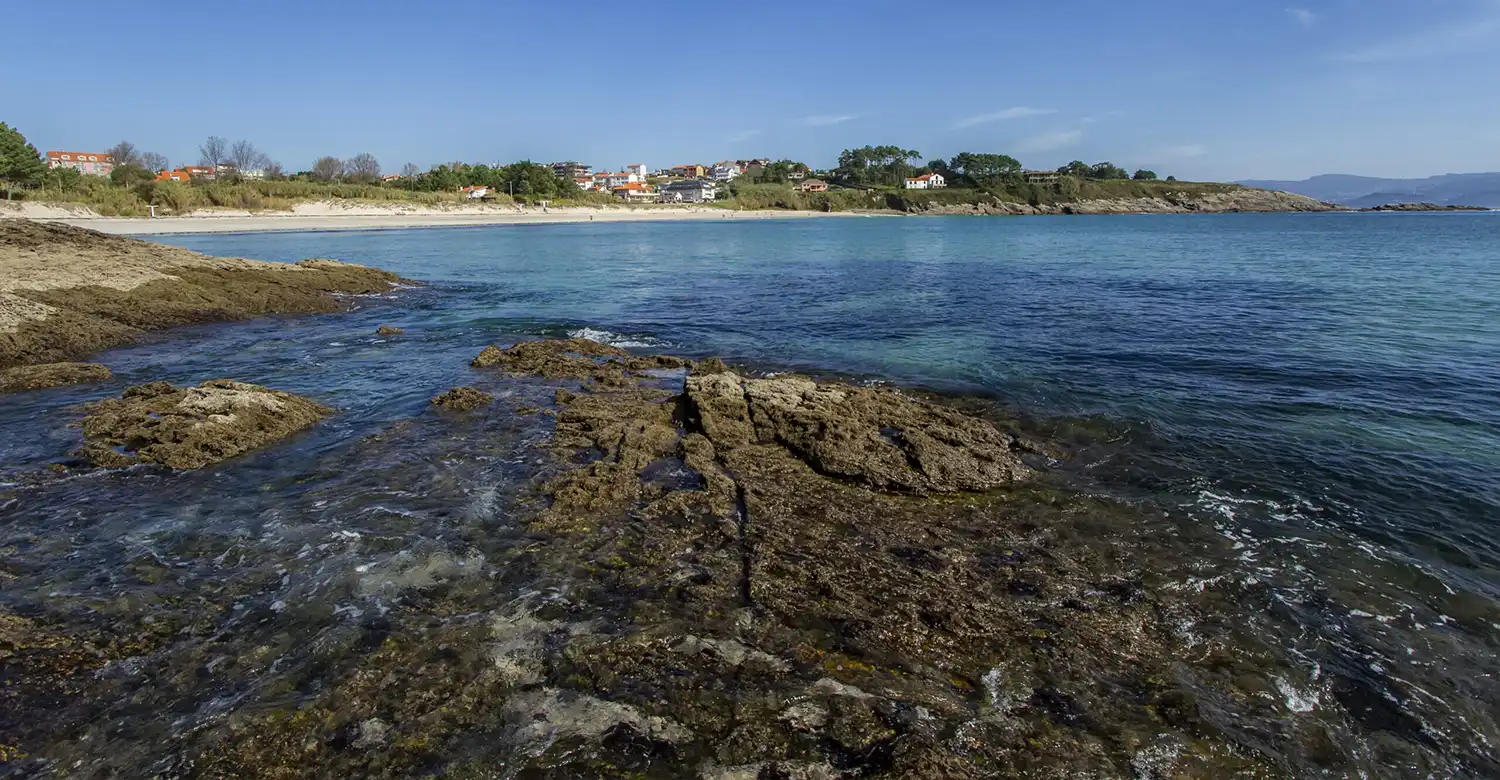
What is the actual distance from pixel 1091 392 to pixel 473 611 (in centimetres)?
1166

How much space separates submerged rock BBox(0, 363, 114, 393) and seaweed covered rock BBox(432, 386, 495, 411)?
733cm

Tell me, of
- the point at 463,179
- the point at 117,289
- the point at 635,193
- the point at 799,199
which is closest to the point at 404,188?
the point at 463,179

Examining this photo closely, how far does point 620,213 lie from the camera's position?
415 ft

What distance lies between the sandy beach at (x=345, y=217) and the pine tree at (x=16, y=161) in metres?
4.61

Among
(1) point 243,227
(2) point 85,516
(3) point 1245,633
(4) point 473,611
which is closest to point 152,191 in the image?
(1) point 243,227

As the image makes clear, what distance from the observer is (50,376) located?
1300 centimetres

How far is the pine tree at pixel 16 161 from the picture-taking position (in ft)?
190

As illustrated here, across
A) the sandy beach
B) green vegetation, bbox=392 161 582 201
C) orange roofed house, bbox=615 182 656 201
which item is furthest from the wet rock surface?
orange roofed house, bbox=615 182 656 201

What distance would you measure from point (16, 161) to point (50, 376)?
2730 inches

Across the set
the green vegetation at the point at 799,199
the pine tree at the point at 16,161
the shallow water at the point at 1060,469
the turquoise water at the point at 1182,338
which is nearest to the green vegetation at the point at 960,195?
the green vegetation at the point at 799,199

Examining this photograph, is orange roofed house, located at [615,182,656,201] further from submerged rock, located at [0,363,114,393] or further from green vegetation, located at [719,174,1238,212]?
submerged rock, located at [0,363,114,393]

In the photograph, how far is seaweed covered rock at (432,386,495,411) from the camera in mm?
11781

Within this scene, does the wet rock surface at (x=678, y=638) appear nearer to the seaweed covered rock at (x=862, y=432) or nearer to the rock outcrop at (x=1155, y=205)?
the seaweed covered rock at (x=862, y=432)

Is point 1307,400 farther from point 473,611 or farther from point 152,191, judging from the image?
point 152,191
